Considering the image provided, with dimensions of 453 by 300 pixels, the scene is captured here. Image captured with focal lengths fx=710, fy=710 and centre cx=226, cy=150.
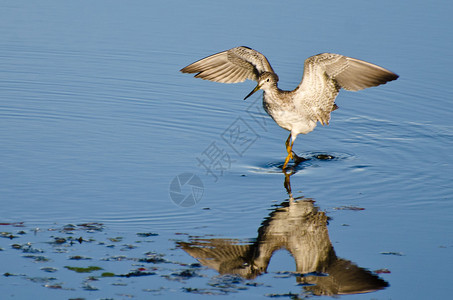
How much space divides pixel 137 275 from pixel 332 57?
4.80 m

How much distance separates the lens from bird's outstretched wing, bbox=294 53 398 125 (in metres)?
10.1

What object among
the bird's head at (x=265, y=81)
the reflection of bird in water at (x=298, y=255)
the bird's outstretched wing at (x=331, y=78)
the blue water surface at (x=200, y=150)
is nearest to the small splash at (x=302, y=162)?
the blue water surface at (x=200, y=150)

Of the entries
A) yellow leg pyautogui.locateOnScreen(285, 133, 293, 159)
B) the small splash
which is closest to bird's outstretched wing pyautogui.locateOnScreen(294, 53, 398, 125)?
yellow leg pyautogui.locateOnScreen(285, 133, 293, 159)

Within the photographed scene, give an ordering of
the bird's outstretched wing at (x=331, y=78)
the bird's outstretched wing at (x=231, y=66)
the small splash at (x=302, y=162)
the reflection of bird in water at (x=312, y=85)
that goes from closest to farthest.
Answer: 1. the bird's outstretched wing at (x=331, y=78)
2. the reflection of bird in water at (x=312, y=85)
3. the small splash at (x=302, y=162)
4. the bird's outstretched wing at (x=231, y=66)

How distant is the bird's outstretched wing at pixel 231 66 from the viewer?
11.1 metres

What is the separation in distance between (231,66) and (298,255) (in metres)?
4.93

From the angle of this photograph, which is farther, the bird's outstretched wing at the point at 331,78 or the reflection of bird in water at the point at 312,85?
the reflection of bird in water at the point at 312,85

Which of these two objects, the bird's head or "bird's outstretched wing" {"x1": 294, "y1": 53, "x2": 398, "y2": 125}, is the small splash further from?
the bird's head

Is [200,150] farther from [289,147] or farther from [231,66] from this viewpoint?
[231,66]

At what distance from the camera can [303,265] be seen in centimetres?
709

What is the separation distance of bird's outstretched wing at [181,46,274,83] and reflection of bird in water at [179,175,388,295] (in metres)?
3.49

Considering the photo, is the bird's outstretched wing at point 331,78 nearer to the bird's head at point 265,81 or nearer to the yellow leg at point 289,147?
the bird's head at point 265,81

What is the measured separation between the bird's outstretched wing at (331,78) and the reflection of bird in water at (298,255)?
8.35ft

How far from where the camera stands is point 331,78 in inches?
409
